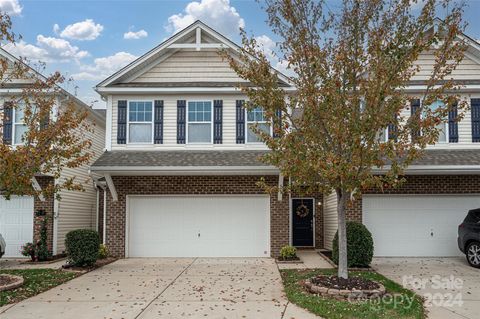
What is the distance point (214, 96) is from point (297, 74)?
5.91 metres

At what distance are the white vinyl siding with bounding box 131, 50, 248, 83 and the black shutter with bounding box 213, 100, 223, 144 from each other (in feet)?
2.73

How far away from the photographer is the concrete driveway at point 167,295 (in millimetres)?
8062

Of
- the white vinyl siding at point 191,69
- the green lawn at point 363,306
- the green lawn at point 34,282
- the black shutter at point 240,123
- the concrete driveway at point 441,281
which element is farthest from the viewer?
the white vinyl siding at point 191,69

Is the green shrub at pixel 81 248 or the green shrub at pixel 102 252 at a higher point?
the green shrub at pixel 81 248

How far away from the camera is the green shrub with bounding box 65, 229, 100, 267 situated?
507 inches

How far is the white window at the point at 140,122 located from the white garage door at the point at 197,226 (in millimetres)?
2061

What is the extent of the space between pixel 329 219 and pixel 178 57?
25.6ft

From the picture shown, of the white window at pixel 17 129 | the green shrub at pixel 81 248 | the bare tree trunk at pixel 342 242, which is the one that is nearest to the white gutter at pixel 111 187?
the green shrub at pixel 81 248

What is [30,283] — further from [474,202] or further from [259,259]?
[474,202]

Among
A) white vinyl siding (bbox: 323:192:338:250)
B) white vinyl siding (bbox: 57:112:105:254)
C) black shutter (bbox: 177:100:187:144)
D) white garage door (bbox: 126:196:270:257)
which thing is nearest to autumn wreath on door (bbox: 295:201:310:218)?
white vinyl siding (bbox: 323:192:338:250)

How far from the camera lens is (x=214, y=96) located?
15867 mm

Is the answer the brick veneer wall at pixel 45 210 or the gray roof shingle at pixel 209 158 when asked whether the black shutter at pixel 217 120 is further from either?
the brick veneer wall at pixel 45 210

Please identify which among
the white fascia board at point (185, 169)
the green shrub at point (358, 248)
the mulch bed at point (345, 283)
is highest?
the white fascia board at point (185, 169)

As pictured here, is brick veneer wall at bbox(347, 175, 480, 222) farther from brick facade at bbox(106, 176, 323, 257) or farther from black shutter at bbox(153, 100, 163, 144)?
black shutter at bbox(153, 100, 163, 144)
